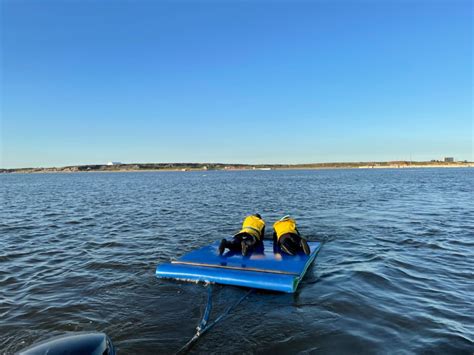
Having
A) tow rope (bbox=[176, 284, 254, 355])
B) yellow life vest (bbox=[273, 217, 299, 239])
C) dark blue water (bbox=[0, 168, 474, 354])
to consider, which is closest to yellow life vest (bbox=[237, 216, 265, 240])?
yellow life vest (bbox=[273, 217, 299, 239])

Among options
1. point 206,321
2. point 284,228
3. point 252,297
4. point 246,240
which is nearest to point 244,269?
point 252,297

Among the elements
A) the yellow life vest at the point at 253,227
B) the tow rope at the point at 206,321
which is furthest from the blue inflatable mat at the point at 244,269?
the yellow life vest at the point at 253,227

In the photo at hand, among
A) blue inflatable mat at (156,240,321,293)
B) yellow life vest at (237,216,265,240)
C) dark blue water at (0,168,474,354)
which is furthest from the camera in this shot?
yellow life vest at (237,216,265,240)

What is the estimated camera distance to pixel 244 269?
878 centimetres

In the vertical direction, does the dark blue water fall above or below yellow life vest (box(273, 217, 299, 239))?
below

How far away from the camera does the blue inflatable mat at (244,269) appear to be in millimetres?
8109

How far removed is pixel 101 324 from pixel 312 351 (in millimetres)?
4228

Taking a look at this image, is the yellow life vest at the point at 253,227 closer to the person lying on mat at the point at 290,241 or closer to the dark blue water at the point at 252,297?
the person lying on mat at the point at 290,241

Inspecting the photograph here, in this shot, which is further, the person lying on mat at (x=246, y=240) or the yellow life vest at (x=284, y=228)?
the yellow life vest at (x=284, y=228)

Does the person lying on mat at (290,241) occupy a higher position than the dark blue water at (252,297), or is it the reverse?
the person lying on mat at (290,241)

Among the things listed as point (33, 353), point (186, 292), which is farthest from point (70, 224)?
point (33, 353)

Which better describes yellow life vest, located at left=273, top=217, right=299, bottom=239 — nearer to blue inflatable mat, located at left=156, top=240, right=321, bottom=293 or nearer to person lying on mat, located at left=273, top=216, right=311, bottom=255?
person lying on mat, located at left=273, top=216, right=311, bottom=255

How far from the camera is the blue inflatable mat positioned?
811cm

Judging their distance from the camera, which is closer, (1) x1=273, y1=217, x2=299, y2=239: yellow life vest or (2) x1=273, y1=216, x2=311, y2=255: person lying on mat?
(2) x1=273, y1=216, x2=311, y2=255: person lying on mat
